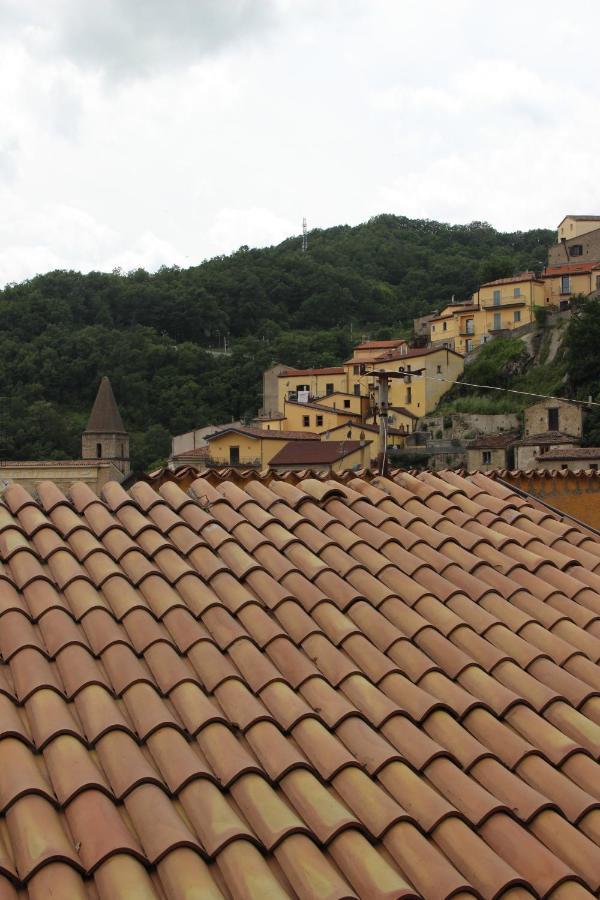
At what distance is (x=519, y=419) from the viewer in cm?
5788

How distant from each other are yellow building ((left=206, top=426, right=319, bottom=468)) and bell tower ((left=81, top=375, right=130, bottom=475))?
7.23 metres

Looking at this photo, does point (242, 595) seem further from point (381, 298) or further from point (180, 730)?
point (381, 298)

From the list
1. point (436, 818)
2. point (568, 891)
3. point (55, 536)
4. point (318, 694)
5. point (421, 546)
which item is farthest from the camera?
point (421, 546)

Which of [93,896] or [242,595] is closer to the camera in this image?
[93,896]

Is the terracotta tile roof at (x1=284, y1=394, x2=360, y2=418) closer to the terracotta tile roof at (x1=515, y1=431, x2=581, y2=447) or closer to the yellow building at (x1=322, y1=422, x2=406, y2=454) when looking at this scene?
the yellow building at (x1=322, y1=422, x2=406, y2=454)

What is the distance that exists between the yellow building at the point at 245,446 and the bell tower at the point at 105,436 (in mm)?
7233

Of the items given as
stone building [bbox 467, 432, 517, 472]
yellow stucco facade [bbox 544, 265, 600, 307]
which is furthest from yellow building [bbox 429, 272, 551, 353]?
stone building [bbox 467, 432, 517, 472]

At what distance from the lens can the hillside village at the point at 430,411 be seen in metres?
50.8

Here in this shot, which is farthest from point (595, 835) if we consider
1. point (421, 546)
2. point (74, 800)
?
point (421, 546)

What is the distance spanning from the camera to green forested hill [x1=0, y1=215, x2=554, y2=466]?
260 ft

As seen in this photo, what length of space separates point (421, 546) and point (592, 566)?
3.61ft

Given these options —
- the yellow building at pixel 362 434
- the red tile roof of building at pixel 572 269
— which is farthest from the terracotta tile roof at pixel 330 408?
the red tile roof of building at pixel 572 269

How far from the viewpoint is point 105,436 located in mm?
61281

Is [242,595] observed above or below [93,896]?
above
